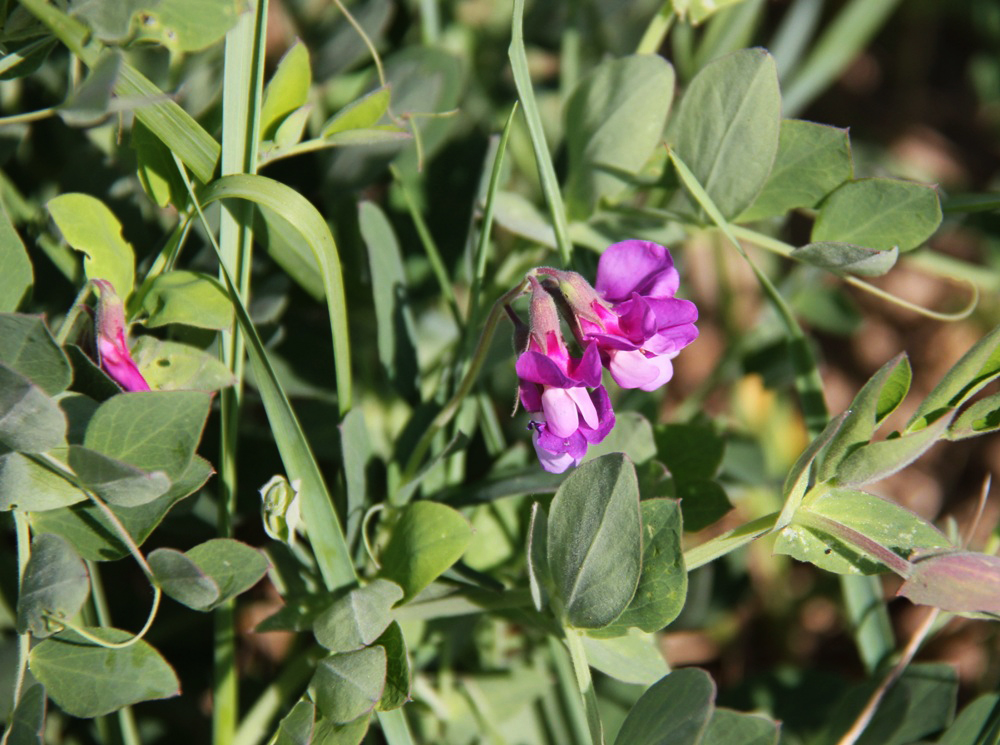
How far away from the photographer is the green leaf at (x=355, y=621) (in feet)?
2.88

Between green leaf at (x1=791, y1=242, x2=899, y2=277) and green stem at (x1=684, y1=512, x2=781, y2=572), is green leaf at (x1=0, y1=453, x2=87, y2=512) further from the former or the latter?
green leaf at (x1=791, y1=242, x2=899, y2=277)

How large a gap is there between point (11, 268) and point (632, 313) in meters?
0.64

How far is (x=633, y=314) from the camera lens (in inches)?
33.6

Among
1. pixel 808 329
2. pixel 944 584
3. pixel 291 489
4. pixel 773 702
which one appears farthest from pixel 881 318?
pixel 291 489

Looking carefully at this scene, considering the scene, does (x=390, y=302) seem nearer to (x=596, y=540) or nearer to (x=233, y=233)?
(x=233, y=233)

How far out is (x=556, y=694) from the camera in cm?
134

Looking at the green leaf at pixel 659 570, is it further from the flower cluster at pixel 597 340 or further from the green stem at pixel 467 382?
the green stem at pixel 467 382

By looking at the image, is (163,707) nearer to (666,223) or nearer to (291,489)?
(291,489)

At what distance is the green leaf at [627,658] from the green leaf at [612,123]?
54cm

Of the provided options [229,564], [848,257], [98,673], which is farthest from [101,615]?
[848,257]

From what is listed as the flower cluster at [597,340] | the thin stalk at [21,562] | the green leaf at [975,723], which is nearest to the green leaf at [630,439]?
the flower cluster at [597,340]

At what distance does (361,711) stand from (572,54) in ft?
3.49

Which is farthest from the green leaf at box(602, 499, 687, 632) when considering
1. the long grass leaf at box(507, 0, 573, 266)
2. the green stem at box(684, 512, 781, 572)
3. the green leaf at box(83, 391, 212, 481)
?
the green leaf at box(83, 391, 212, 481)

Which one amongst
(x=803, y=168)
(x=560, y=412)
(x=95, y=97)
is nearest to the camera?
(x=95, y=97)
